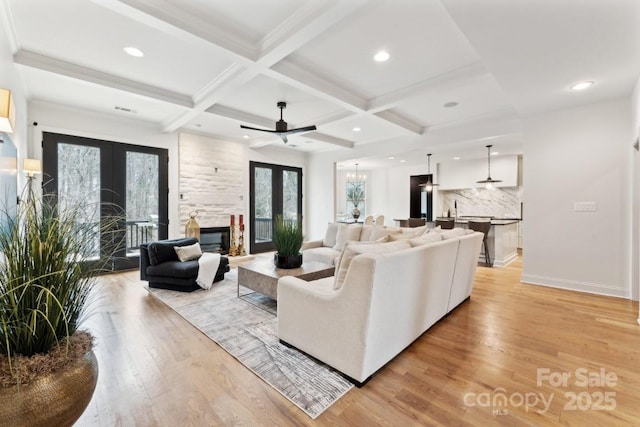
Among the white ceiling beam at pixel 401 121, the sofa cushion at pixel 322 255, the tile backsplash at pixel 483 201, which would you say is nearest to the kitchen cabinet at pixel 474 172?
the tile backsplash at pixel 483 201

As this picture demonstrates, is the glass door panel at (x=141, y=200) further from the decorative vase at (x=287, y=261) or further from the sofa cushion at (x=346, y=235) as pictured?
the sofa cushion at (x=346, y=235)

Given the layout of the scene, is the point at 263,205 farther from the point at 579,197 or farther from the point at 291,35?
the point at 579,197

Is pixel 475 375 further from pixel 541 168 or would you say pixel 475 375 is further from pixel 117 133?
pixel 117 133

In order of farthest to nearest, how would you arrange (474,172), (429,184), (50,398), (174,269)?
(429,184)
(474,172)
(174,269)
(50,398)

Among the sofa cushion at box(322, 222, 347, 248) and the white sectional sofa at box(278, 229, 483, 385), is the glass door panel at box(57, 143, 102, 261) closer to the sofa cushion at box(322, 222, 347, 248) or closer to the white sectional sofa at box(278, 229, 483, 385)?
the sofa cushion at box(322, 222, 347, 248)

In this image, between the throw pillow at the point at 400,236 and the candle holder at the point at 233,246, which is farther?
the candle holder at the point at 233,246

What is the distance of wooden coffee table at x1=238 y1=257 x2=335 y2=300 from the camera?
10.7 feet

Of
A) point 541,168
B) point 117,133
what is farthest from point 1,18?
point 541,168

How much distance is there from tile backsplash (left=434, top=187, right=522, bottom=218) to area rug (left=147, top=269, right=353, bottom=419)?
297 inches

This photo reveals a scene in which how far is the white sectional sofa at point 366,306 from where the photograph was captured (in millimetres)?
1832

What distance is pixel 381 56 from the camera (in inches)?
122

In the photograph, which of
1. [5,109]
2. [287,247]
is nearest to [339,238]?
[287,247]

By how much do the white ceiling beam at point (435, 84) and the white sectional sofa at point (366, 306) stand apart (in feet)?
7.02

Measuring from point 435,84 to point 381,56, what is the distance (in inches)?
40.3
